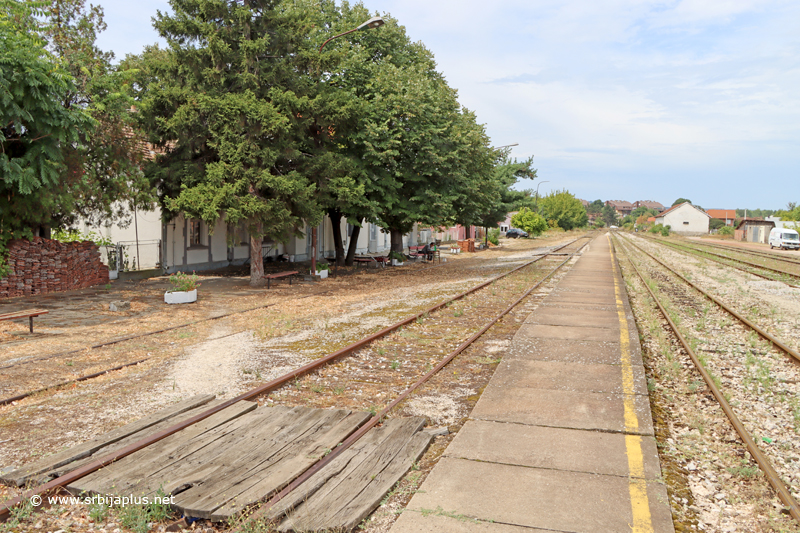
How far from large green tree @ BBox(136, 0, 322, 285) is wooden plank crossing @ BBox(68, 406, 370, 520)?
1086 centimetres

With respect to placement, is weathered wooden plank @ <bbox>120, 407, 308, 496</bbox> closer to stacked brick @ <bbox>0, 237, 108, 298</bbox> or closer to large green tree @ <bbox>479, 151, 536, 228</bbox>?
stacked brick @ <bbox>0, 237, 108, 298</bbox>

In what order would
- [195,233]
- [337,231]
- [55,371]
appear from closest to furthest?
[55,371] → [195,233] → [337,231]

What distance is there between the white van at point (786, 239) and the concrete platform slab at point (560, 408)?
57789 millimetres

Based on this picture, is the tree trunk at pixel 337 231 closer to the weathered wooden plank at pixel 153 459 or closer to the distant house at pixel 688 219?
the weathered wooden plank at pixel 153 459

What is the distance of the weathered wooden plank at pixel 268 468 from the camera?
4.04m

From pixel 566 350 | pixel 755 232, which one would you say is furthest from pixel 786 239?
pixel 566 350

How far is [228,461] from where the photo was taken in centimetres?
483

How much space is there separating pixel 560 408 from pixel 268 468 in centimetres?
346

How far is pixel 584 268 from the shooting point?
27469 mm

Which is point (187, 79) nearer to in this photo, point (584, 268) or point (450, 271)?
point (450, 271)

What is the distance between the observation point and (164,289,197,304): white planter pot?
47.8 ft

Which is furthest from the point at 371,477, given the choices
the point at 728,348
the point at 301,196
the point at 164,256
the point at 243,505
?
the point at 164,256

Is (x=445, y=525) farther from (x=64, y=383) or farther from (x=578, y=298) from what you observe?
(x=578, y=298)

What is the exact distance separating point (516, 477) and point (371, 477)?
1214mm
